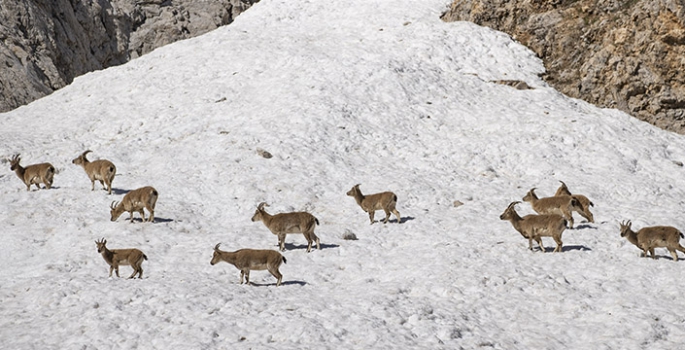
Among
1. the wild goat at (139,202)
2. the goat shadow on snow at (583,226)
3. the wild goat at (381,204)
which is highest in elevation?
the wild goat at (139,202)

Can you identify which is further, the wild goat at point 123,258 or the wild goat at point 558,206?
the wild goat at point 558,206

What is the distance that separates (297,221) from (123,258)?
5.09 meters

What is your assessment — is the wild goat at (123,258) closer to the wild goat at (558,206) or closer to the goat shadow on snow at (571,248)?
the goat shadow on snow at (571,248)

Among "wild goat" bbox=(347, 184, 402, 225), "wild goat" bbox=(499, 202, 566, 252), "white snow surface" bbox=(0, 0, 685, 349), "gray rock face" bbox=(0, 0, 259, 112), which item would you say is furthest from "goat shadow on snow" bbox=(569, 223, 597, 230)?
"gray rock face" bbox=(0, 0, 259, 112)

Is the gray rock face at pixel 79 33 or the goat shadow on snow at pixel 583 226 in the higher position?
the gray rock face at pixel 79 33

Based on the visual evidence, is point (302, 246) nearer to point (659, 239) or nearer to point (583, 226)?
point (583, 226)

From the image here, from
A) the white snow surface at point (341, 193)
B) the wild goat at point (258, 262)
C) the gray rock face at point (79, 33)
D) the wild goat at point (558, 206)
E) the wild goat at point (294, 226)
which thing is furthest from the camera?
the gray rock face at point (79, 33)

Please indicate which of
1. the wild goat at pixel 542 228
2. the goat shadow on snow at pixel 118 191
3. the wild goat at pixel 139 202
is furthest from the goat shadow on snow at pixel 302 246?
the goat shadow on snow at pixel 118 191

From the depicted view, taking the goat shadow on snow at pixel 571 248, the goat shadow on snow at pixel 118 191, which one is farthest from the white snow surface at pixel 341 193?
the goat shadow on snow at pixel 118 191

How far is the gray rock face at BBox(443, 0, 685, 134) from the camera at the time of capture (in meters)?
33.2

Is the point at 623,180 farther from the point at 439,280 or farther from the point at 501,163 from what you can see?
the point at 439,280

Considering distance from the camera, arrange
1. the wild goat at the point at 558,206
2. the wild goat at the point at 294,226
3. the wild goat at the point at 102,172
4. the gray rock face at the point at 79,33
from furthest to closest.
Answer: the gray rock face at the point at 79,33
the wild goat at the point at 102,172
the wild goat at the point at 558,206
the wild goat at the point at 294,226

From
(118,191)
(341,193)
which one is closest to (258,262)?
(341,193)

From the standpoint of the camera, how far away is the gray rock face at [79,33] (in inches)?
1537
